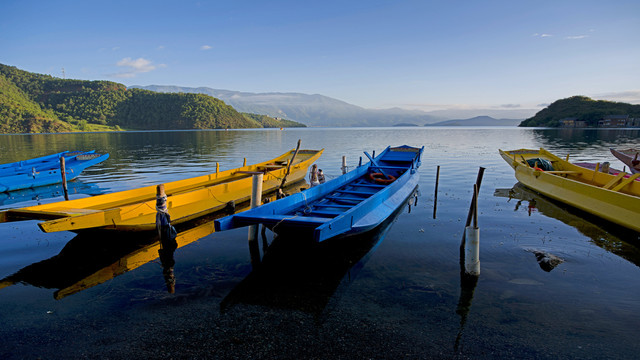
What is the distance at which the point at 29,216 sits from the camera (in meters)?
9.45

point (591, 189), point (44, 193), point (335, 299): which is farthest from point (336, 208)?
point (44, 193)

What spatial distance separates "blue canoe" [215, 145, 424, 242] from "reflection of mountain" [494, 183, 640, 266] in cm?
668

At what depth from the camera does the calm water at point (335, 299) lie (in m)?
6.02

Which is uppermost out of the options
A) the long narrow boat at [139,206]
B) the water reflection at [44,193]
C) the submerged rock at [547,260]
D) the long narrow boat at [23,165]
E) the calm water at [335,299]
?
the long narrow boat at [23,165]

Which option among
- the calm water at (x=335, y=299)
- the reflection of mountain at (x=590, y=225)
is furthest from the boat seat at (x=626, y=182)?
the calm water at (x=335, y=299)

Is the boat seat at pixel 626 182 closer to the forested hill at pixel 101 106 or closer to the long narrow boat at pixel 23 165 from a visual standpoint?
the long narrow boat at pixel 23 165

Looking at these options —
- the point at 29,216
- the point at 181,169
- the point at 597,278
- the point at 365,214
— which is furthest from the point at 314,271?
the point at 181,169

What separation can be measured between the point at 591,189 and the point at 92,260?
68.5ft

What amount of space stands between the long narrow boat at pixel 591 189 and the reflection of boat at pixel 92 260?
16932mm

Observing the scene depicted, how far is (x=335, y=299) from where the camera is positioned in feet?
25.2

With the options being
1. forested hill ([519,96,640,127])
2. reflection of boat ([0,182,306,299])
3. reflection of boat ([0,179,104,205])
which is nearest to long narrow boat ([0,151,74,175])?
reflection of boat ([0,179,104,205])

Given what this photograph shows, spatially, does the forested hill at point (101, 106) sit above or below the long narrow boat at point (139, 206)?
above

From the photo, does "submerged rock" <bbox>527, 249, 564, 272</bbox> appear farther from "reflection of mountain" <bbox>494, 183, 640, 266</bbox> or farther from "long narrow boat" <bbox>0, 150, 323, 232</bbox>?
"long narrow boat" <bbox>0, 150, 323, 232</bbox>

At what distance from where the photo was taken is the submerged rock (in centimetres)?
932
